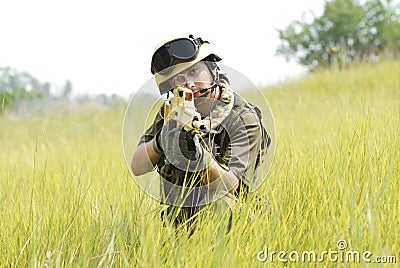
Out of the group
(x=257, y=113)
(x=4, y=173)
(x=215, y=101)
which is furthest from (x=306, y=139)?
(x=4, y=173)

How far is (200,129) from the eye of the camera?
172 cm

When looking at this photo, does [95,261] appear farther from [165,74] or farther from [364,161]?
[364,161]

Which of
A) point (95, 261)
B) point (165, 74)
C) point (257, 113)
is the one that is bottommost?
point (95, 261)

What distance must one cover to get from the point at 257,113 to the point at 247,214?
1.80ft

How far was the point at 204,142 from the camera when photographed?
1.77 metres

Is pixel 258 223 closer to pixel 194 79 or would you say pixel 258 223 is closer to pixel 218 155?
pixel 218 155

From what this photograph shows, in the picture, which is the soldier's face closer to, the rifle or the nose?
the nose

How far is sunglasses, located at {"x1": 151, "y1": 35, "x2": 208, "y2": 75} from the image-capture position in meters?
1.85

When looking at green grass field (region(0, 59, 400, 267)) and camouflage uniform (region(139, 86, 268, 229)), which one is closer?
green grass field (region(0, 59, 400, 267))

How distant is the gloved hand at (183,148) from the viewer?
1729 millimetres
